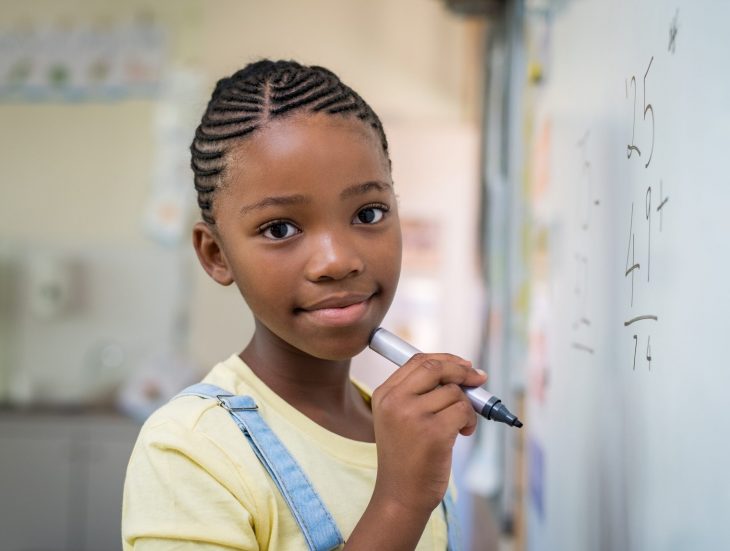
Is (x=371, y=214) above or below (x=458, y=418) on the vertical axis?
above

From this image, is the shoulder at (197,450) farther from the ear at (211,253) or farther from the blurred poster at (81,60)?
the blurred poster at (81,60)

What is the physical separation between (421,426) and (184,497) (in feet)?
0.58

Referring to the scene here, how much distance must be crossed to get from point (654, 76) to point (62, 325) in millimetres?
2927

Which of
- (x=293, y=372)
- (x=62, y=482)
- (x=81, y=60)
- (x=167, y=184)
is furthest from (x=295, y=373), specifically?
(x=81, y=60)

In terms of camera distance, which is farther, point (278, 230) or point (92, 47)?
point (92, 47)

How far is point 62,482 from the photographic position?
2.72 m

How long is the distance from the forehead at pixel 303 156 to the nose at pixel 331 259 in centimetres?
4

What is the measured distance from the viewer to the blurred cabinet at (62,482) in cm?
270

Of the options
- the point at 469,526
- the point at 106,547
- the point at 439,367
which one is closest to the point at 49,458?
the point at 106,547

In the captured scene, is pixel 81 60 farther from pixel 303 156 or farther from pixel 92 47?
pixel 303 156

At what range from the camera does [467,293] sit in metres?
3.37

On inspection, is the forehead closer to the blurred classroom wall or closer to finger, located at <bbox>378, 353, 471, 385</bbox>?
finger, located at <bbox>378, 353, 471, 385</bbox>

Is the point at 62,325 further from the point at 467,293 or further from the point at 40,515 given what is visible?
the point at 467,293

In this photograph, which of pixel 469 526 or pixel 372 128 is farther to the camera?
pixel 469 526
